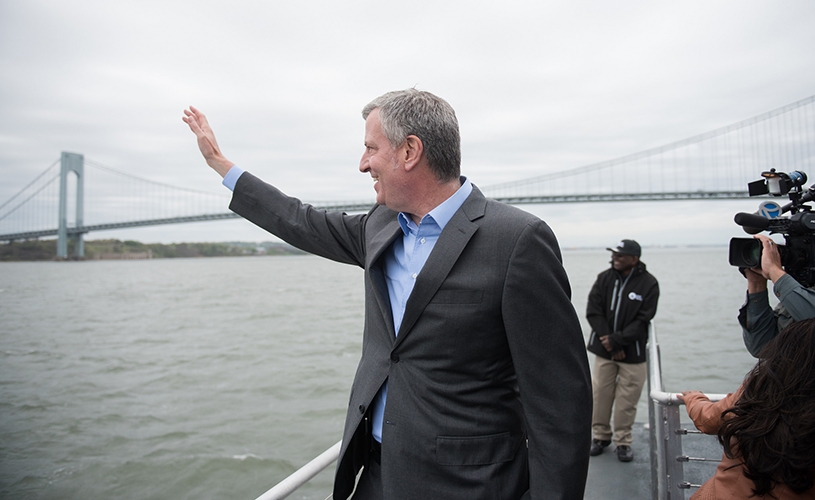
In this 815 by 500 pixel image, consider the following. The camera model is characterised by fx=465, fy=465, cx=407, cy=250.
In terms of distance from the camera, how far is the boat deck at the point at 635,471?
2.62m

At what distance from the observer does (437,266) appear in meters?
0.99

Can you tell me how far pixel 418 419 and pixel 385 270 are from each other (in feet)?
1.27

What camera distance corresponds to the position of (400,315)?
113 centimetres

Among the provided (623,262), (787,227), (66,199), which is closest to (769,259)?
(787,227)

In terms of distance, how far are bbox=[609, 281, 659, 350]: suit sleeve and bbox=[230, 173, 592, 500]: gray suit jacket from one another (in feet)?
8.72

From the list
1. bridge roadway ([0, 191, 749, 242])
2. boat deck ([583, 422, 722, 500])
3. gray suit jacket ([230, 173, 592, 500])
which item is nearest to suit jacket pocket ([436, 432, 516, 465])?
gray suit jacket ([230, 173, 592, 500])

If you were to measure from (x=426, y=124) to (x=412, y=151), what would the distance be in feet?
0.22

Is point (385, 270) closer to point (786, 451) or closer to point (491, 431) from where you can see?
point (491, 431)

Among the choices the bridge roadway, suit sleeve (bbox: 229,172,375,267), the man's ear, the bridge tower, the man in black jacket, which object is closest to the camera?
the man's ear

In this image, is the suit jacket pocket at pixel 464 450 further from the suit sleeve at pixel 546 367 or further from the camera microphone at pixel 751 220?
the camera microphone at pixel 751 220

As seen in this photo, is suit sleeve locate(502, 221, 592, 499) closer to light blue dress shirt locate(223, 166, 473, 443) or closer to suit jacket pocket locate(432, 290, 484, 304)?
suit jacket pocket locate(432, 290, 484, 304)

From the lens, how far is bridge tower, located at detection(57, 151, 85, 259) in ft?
94.3

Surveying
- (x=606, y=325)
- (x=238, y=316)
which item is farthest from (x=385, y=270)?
(x=238, y=316)

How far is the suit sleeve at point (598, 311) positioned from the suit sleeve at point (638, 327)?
0.12m
